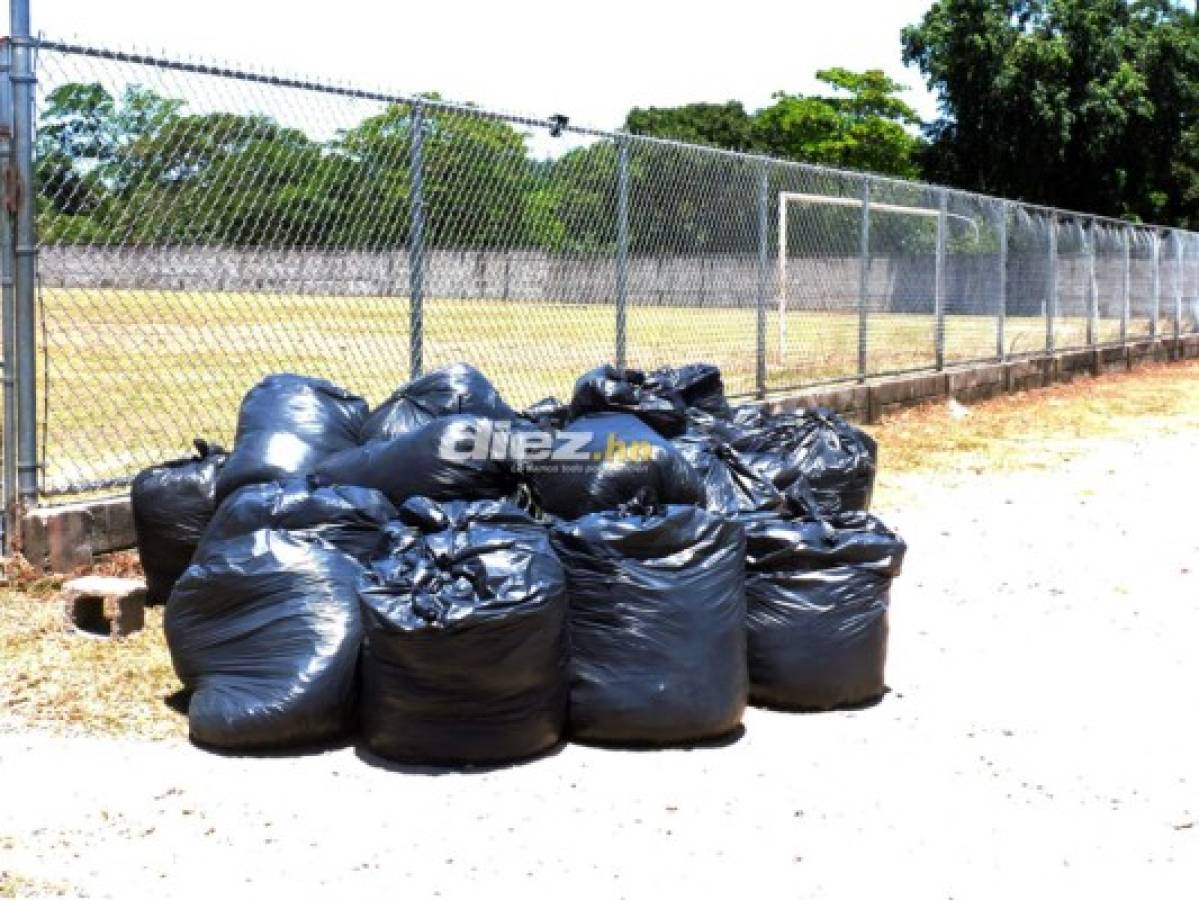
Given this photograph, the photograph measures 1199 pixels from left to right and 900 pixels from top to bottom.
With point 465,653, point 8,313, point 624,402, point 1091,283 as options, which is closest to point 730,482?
point 624,402

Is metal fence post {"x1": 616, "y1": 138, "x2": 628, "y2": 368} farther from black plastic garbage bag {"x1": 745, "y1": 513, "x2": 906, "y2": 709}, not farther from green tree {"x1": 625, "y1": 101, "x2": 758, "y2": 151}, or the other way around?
green tree {"x1": 625, "y1": 101, "x2": 758, "y2": 151}

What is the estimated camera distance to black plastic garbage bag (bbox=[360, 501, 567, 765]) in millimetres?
4168

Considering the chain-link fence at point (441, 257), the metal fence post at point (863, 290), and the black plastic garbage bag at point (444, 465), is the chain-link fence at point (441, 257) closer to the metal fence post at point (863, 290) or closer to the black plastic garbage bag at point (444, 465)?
the metal fence post at point (863, 290)

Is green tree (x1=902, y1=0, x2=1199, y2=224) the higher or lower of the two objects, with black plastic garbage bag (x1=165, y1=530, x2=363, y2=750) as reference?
higher

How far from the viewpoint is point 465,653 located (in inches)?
164

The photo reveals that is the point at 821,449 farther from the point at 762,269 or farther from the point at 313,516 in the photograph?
the point at 762,269

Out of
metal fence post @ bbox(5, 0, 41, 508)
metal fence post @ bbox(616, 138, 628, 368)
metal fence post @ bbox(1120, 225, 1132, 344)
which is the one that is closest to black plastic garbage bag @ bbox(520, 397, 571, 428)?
metal fence post @ bbox(5, 0, 41, 508)

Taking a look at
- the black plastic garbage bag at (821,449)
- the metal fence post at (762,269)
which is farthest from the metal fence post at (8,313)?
the metal fence post at (762,269)

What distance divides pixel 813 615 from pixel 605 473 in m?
0.97

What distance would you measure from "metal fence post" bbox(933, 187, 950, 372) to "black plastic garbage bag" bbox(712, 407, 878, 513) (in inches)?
330

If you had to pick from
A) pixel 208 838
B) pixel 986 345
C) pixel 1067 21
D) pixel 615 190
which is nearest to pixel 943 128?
pixel 1067 21

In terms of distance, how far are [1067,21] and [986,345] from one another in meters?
26.7

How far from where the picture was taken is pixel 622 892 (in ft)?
11.4

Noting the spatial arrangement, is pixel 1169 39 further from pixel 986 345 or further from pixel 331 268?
pixel 331 268
